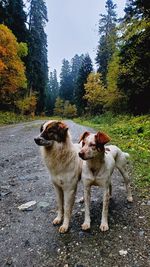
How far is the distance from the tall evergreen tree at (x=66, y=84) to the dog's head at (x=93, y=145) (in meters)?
81.7

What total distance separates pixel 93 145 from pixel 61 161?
1.55ft

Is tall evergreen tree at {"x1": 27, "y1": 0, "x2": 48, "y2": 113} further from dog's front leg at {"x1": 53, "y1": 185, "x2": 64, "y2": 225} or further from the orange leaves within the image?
dog's front leg at {"x1": 53, "y1": 185, "x2": 64, "y2": 225}

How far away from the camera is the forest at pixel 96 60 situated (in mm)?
14820

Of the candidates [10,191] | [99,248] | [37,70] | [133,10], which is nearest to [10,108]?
[37,70]

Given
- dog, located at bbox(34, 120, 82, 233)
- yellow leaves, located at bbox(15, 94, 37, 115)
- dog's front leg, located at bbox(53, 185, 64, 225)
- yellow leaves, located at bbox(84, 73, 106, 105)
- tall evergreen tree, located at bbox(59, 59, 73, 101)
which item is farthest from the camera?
tall evergreen tree, located at bbox(59, 59, 73, 101)

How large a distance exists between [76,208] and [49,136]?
1.74m

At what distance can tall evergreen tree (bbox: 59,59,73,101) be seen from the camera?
86188 millimetres

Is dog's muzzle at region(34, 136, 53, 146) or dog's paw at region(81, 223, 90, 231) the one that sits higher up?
dog's muzzle at region(34, 136, 53, 146)

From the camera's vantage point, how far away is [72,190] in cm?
397

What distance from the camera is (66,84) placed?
89.2 m

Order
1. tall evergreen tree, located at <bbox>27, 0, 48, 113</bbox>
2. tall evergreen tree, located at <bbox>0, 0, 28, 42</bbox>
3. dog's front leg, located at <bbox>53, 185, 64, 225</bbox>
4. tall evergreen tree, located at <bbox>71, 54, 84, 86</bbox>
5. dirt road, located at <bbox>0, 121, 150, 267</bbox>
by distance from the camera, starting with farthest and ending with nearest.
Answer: tall evergreen tree, located at <bbox>71, 54, 84, 86</bbox> < tall evergreen tree, located at <bbox>27, 0, 48, 113</bbox> < tall evergreen tree, located at <bbox>0, 0, 28, 42</bbox> < dog's front leg, located at <bbox>53, 185, 64, 225</bbox> < dirt road, located at <bbox>0, 121, 150, 267</bbox>

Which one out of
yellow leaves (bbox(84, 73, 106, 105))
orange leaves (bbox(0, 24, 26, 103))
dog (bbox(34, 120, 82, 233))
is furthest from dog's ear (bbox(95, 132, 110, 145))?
yellow leaves (bbox(84, 73, 106, 105))

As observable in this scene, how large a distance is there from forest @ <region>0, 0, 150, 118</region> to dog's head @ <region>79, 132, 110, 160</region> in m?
10.9

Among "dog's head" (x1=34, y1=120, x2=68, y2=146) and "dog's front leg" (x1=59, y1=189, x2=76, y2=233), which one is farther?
"dog's front leg" (x1=59, y1=189, x2=76, y2=233)
